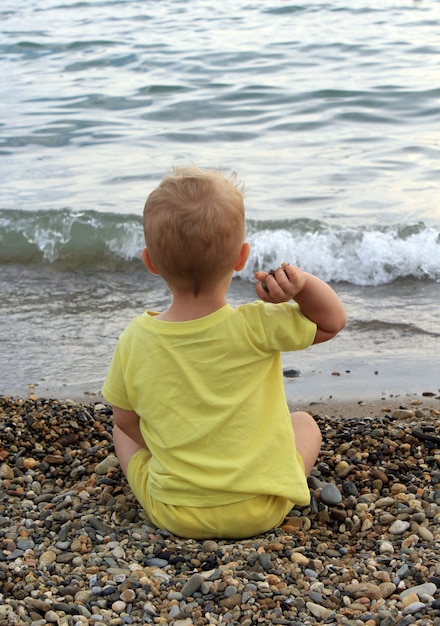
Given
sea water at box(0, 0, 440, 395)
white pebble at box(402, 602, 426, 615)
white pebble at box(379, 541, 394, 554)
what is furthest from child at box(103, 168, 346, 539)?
sea water at box(0, 0, 440, 395)

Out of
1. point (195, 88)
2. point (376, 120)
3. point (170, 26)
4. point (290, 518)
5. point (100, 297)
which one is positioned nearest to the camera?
point (290, 518)

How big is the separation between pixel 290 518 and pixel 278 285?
93cm

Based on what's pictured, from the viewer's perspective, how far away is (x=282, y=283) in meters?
2.67

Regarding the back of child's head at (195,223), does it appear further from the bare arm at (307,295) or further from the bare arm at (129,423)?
the bare arm at (129,423)

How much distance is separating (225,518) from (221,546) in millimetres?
93

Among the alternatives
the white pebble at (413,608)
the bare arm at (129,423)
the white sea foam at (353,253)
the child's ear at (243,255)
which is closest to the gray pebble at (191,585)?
the white pebble at (413,608)

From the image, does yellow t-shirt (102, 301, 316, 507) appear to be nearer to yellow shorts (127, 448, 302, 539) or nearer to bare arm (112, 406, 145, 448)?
yellow shorts (127, 448, 302, 539)

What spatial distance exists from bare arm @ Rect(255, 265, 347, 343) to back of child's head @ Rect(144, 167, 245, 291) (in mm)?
150

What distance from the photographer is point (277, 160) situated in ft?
30.4

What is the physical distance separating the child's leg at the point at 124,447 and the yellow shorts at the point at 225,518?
29 centimetres

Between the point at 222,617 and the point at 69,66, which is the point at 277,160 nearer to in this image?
the point at 69,66

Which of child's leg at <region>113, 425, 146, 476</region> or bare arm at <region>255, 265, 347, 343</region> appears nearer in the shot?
bare arm at <region>255, 265, 347, 343</region>

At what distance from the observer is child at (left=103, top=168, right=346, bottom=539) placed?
2.68m

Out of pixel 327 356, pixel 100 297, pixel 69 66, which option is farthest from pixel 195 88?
pixel 327 356
